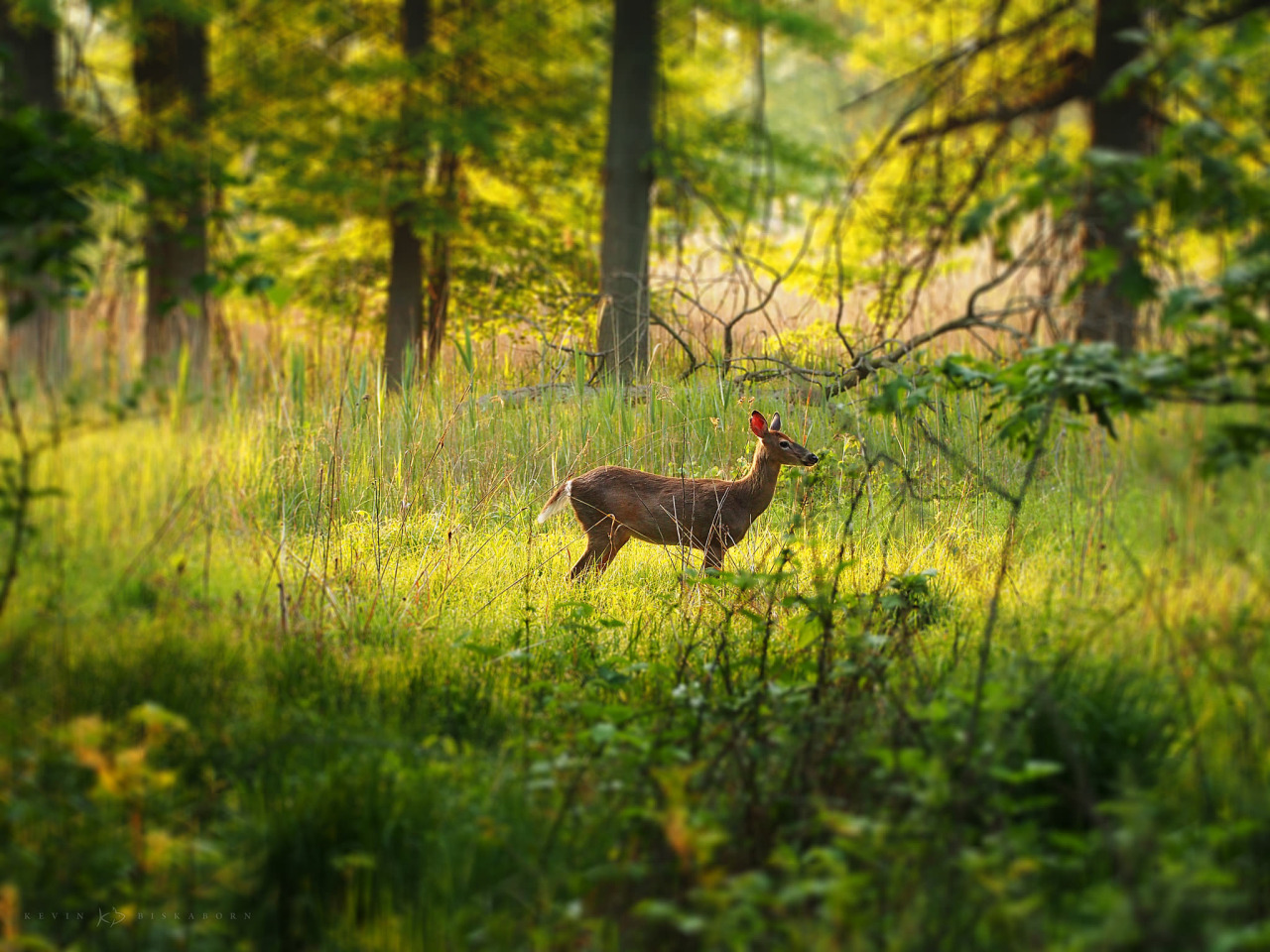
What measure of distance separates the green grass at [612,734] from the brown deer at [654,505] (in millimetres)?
694

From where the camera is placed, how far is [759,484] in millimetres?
6059

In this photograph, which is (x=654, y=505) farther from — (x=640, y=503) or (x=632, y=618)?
(x=632, y=618)

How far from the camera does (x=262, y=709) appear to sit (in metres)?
3.55

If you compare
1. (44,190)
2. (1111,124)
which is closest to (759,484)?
(44,190)

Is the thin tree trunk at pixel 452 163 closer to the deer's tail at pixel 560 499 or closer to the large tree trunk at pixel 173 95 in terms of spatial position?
the large tree trunk at pixel 173 95

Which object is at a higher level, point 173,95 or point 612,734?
point 173,95

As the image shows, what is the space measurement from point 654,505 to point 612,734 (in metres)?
2.87

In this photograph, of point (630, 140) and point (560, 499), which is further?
point (630, 140)

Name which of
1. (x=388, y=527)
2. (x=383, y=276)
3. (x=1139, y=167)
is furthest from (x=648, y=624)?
(x=383, y=276)

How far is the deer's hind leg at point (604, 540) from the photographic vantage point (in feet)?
19.1

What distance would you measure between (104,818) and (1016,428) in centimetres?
294

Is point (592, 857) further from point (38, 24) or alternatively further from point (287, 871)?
point (38, 24)

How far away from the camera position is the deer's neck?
19.8 feet

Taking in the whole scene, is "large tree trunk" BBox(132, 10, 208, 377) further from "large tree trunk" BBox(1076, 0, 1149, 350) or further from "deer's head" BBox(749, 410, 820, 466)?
"large tree trunk" BBox(1076, 0, 1149, 350)
